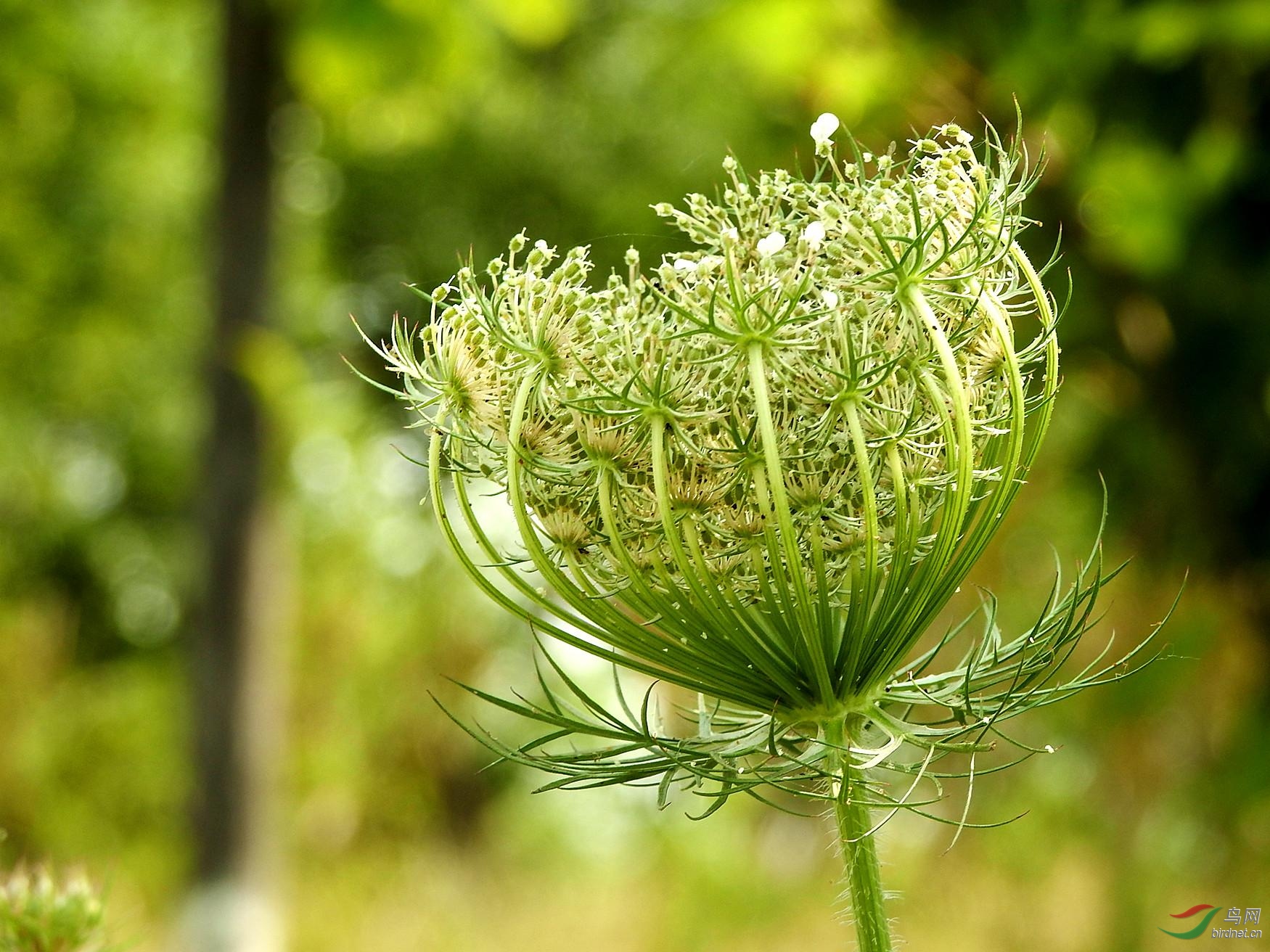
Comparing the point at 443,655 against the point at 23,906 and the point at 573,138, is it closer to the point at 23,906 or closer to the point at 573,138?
the point at 573,138

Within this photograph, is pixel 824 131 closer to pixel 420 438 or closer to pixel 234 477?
pixel 234 477

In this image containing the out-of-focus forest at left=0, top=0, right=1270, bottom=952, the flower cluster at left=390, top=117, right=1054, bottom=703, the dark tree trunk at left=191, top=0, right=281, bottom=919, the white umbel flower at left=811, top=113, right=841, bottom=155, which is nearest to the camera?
the flower cluster at left=390, top=117, right=1054, bottom=703

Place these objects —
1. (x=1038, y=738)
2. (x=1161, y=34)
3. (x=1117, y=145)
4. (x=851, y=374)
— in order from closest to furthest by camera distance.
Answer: (x=851, y=374) < (x=1161, y=34) < (x=1117, y=145) < (x=1038, y=738)

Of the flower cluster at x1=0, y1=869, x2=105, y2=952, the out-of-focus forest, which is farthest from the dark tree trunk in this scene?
the flower cluster at x1=0, y1=869, x2=105, y2=952

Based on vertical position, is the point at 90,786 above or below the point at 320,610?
below

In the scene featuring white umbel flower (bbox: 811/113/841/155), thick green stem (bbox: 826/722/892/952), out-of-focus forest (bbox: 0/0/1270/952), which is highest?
out-of-focus forest (bbox: 0/0/1270/952)

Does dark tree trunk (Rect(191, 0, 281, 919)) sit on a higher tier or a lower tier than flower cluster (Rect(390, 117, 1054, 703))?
higher

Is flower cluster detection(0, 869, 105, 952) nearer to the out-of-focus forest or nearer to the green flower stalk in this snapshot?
the out-of-focus forest

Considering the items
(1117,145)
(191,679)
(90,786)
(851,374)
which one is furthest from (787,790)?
(90,786)
